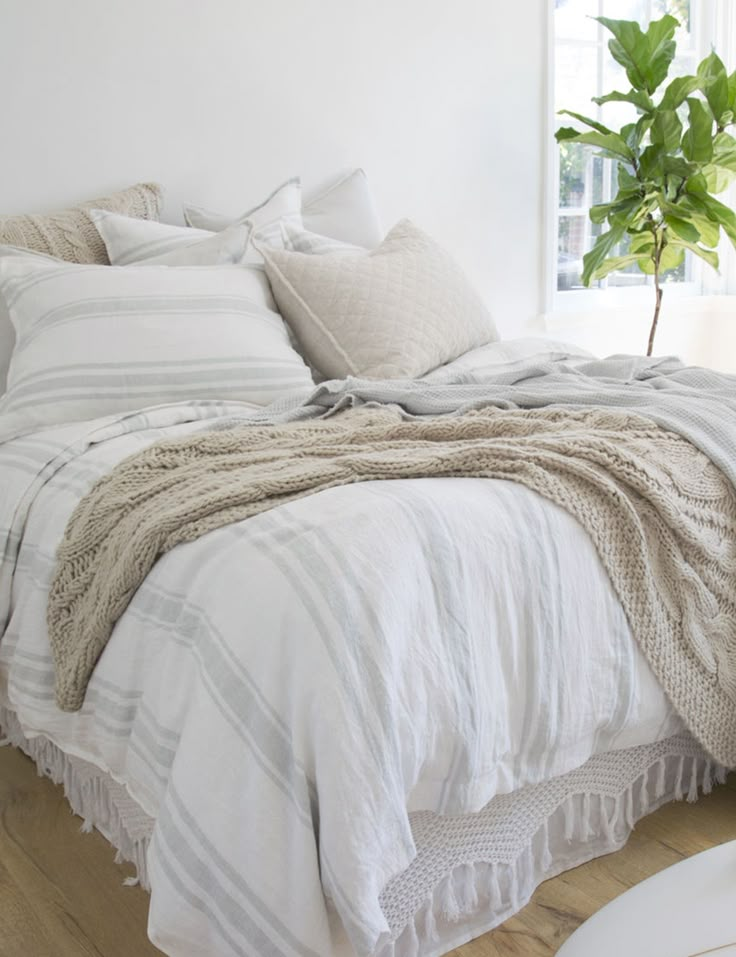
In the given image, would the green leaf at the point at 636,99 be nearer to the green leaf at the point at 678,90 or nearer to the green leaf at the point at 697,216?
the green leaf at the point at 678,90

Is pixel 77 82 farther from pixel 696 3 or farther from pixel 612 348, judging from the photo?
pixel 696 3

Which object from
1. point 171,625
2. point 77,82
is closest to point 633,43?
point 77,82

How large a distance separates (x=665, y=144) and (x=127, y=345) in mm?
2165

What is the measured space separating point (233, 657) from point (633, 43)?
9.81ft

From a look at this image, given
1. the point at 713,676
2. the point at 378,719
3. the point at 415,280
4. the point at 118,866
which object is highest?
the point at 415,280

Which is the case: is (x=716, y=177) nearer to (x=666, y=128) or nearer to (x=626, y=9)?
(x=666, y=128)

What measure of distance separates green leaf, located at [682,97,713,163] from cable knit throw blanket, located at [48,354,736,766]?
212 centimetres

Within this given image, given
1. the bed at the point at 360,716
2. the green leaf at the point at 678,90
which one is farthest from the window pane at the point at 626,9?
the bed at the point at 360,716

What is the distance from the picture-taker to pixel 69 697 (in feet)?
4.90

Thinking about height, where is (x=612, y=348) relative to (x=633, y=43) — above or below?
below

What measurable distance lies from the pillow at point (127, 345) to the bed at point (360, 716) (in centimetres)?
40

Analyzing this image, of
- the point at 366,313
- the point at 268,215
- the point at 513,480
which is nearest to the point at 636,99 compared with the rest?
the point at 268,215

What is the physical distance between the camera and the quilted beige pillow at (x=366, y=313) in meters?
2.38

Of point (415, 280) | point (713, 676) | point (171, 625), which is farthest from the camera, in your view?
point (415, 280)
